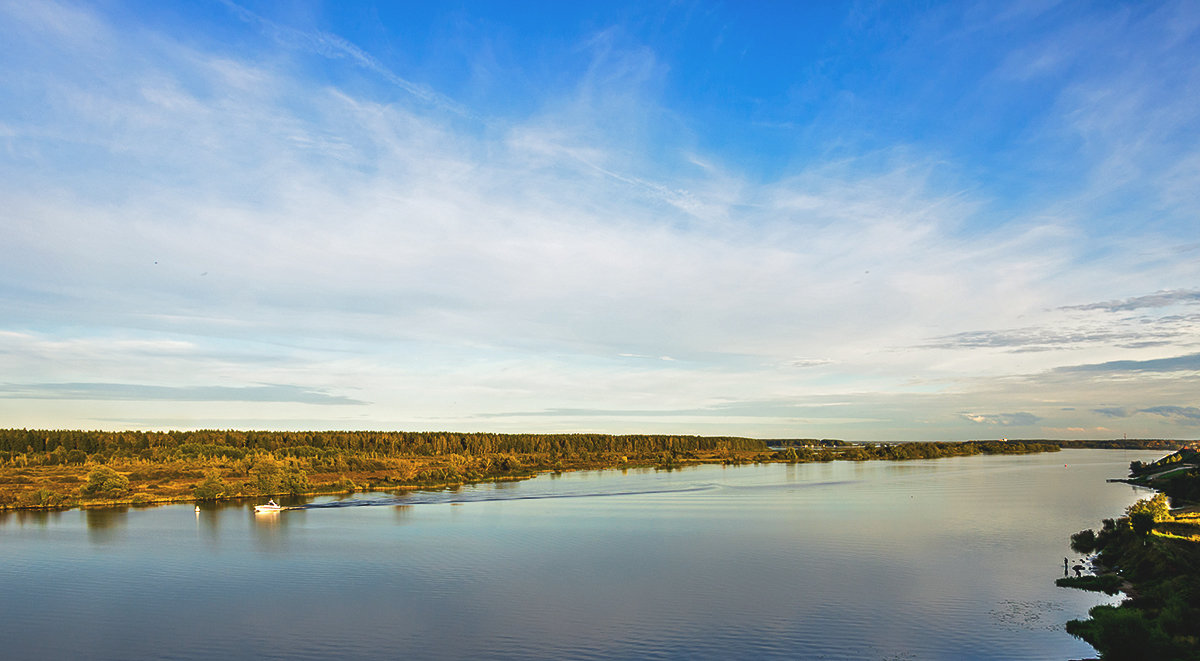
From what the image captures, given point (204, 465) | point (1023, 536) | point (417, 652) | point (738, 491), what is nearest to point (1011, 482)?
point (738, 491)

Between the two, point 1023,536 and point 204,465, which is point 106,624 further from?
point 204,465

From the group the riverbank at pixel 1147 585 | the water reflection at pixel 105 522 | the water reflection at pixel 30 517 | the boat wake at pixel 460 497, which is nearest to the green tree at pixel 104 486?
the water reflection at pixel 105 522

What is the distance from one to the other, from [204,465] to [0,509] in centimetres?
3716

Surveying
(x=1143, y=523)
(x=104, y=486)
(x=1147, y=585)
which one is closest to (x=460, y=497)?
(x=104, y=486)

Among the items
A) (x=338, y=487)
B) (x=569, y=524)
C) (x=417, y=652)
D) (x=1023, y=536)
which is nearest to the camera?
(x=417, y=652)

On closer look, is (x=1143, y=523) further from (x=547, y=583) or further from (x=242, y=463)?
(x=242, y=463)

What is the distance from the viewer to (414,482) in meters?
104

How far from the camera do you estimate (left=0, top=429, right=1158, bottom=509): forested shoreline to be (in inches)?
3191

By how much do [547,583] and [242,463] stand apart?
3402 inches

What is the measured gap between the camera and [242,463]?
109 metres

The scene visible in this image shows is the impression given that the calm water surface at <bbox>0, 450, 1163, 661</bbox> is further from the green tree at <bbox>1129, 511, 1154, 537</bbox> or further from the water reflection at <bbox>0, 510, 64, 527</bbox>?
the green tree at <bbox>1129, 511, 1154, 537</bbox>

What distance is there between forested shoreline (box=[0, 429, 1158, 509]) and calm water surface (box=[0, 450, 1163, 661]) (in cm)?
1206

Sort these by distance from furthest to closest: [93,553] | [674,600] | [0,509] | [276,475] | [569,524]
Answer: [276,475] < [0,509] < [569,524] < [93,553] < [674,600]

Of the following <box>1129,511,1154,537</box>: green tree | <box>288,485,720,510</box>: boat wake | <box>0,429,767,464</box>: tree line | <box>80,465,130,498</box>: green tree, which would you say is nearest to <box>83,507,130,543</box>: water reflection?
<box>80,465,130,498</box>: green tree
